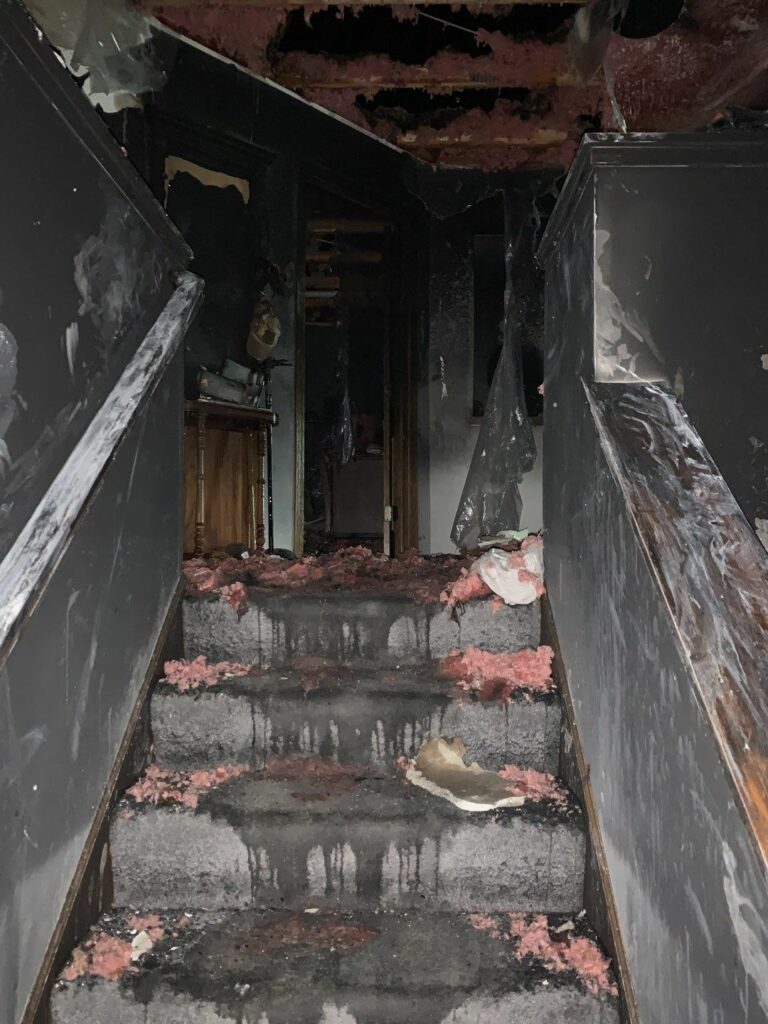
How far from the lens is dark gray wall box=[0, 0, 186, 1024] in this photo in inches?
50.5

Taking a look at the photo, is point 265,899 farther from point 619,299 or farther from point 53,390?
point 619,299

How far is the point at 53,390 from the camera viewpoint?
1.44 metres

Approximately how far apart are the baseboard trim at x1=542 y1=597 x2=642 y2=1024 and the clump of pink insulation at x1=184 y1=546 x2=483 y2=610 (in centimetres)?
39

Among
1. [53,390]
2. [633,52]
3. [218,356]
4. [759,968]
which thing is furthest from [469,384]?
[759,968]

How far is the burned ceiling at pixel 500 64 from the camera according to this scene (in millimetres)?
3098

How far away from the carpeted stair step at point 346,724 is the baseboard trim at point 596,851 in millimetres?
87

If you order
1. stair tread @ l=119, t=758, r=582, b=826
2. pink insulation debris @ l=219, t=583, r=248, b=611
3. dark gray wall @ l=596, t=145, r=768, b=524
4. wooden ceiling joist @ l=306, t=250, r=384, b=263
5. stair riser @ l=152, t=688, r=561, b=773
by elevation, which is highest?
wooden ceiling joist @ l=306, t=250, r=384, b=263

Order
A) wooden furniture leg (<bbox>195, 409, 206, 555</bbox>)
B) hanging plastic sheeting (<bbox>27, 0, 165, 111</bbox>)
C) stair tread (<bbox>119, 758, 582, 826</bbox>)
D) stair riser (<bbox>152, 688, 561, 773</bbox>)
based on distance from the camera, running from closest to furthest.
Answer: stair tread (<bbox>119, 758, 582, 826</bbox>) < stair riser (<bbox>152, 688, 561, 773</bbox>) < hanging plastic sheeting (<bbox>27, 0, 165, 111</bbox>) < wooden furniture leg (<bbox>195, 409, 206, 555</bbox>)

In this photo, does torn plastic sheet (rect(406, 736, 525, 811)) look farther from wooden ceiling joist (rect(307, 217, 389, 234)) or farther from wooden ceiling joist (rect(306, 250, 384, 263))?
wooden ceiling joist (rect(306, 250, 384, 263))

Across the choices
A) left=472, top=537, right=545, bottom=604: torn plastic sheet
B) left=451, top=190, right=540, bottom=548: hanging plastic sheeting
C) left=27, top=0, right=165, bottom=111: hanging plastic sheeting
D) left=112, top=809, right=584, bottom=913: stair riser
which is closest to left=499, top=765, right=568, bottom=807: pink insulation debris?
left=112, top=809, right=584, bottom=913: stair riser

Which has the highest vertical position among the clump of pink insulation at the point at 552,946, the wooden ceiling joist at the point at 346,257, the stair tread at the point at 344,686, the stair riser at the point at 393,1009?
the wooden ceiling joist at the point at 346,257

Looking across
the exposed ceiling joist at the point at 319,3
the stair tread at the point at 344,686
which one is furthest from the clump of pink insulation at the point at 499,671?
the exposed ceiling joist at the point at 319,3

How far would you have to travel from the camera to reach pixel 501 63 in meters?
3.83

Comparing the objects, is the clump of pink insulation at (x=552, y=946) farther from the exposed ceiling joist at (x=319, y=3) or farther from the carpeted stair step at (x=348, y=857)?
the exposed ceiling joist at (x=319, y=3)
